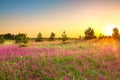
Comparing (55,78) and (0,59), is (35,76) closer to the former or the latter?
(55,78)

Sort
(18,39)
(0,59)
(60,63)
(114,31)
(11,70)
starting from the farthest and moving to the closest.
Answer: (114,31), (18,39), (0,59), (60,63), (11,70)

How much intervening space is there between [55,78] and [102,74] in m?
2.79

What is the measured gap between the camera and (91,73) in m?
12.2

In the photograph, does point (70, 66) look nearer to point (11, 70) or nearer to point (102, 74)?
point (102, 74)

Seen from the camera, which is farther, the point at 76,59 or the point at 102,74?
the point at 76,59

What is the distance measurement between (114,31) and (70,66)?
7257 centimetres

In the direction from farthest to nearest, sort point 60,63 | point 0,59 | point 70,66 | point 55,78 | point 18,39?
1. point 18,39
2. point 0,59
3. point 60,63
4. point 70,66
5. point 55,78

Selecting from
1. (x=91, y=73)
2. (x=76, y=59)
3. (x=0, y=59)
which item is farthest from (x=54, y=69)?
(x=0, y=59)

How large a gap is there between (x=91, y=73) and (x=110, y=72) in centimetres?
113

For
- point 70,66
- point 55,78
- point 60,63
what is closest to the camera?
point 55,78

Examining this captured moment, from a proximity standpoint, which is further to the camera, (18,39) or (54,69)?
(18,39)

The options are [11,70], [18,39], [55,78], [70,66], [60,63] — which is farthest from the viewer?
[18,39]

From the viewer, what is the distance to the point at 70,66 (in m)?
13.0

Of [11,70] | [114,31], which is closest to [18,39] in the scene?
[11,70]
